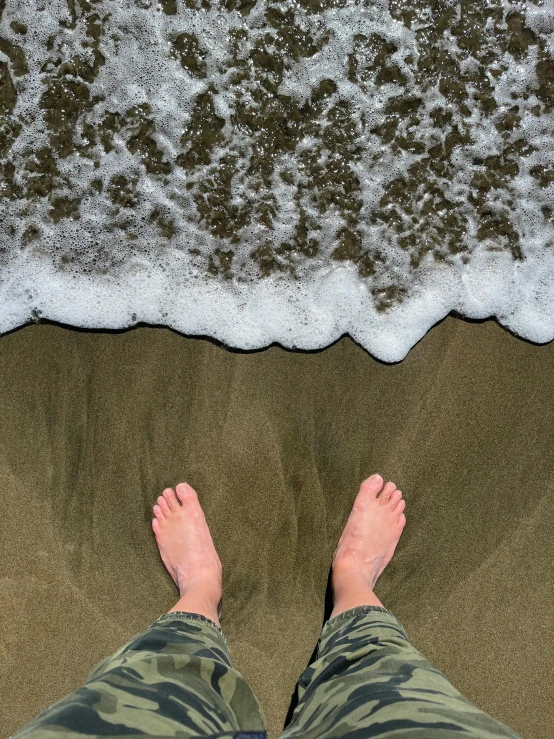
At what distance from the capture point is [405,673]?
153 centimetres

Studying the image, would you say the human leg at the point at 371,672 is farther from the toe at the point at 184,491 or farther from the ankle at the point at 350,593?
the toe at the point at 184,491

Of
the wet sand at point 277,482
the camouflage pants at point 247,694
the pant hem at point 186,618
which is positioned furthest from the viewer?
the wet sand at point 277,482

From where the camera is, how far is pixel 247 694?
1.63 meters

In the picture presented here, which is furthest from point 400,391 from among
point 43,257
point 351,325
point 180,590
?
point 43,257

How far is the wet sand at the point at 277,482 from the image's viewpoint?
1947mm

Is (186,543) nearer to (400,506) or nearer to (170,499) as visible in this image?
(170,499)

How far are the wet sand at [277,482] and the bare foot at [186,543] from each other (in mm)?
48

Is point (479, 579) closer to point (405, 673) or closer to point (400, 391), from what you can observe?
point (405, 673)

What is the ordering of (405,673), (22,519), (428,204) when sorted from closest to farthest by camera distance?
(405,673) → (22,519) → (428,204)

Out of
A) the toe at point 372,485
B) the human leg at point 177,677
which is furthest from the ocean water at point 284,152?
the human leg at point 177,677

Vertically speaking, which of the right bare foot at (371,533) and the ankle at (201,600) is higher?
the right bare foot at (371,533)

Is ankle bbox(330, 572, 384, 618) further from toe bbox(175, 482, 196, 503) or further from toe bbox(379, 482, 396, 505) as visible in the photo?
toe bbox(175, 482, 196, 503)

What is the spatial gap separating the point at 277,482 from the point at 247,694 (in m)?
0.66

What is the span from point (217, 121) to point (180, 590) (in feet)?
5.54
